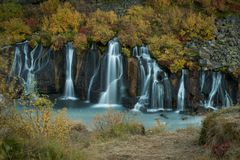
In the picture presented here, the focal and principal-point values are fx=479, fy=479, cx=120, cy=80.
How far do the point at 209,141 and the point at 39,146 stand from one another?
390cm

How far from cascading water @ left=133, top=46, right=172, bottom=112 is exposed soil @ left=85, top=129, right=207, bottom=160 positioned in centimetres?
1219

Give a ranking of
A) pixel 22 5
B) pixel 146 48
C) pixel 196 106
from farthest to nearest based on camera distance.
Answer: pixel 22 5 → pixel 146 48 → pixel 196 106

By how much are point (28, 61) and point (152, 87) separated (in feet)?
25.7

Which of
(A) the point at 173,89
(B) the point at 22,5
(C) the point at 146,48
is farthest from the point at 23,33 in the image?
(A) the point at 173,89

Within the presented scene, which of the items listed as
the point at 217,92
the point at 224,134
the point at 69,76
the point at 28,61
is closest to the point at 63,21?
the point at 28,61

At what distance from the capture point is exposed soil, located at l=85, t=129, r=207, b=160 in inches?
402

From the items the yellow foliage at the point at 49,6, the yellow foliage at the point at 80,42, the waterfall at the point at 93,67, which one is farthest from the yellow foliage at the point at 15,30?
the waterfall at the point at 93,67

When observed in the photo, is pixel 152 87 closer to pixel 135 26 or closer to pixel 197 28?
pixel 135 26

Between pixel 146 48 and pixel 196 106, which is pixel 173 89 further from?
pixel 146 48

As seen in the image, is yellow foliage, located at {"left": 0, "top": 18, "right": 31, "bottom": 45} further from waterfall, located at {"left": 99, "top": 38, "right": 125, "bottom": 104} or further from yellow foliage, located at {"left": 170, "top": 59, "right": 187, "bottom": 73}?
yellow foliage, located at {"left": 170, "top": 59, "right": 187, "bottom": 73}

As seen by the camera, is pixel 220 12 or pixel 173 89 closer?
pixel 173 89

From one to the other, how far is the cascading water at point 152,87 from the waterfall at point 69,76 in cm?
379

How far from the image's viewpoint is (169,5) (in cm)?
3284

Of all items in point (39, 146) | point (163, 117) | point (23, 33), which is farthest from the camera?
point (23, 33)
